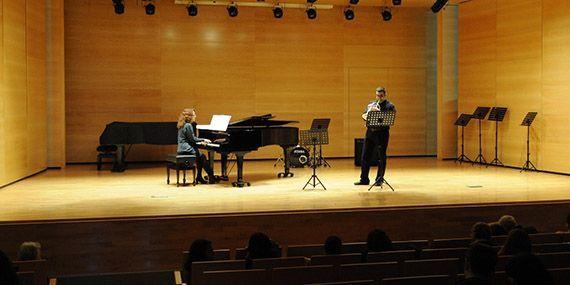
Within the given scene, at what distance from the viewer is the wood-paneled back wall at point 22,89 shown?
1068cm

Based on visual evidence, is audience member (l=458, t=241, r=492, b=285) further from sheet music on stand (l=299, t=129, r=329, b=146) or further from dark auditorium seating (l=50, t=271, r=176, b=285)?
sheet music on stand (l=299, t=129, r=329, b=146)

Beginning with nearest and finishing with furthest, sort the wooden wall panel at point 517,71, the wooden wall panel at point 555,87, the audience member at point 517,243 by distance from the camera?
the audience member at point 517,243, the wooden wall panel at point 555,87, the wooden wall panel at point 517,71

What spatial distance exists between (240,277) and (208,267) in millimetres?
391

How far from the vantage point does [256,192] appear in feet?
32.4

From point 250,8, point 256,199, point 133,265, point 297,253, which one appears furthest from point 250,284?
point 250,8

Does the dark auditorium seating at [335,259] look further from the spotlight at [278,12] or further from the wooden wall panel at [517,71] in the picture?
the spotlight at [278,12]

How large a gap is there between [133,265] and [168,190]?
2.61 meters

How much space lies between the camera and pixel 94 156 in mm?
14438

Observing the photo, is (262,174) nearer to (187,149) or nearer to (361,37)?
(187,149)

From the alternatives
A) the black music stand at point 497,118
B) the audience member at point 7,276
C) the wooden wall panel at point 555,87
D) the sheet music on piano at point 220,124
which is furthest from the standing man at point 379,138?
the audience member at point 7,276

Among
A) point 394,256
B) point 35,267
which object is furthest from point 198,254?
point 394,256

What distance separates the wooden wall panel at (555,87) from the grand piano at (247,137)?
14.5 feet

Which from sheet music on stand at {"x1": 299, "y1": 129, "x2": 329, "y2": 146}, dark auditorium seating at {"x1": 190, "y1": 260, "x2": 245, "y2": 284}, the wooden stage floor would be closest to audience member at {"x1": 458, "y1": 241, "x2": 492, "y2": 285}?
dark auditorium seating at {"x1": 190, "y1": 260, "x2": 245, "y2": 284}

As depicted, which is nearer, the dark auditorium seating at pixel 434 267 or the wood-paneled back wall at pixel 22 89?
the dark auditorium seating at pixel 434 267
